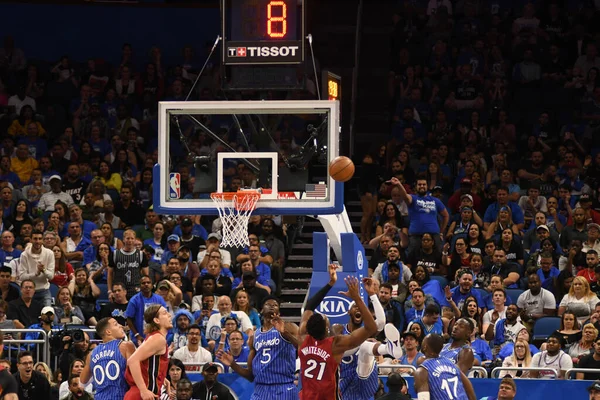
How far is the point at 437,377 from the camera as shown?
11898 mm

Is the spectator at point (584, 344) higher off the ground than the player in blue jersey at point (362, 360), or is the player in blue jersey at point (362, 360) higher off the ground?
the player in blue jersey at point (362, 360)

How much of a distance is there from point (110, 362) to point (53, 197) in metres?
8.89

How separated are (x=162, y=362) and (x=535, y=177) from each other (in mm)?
10568

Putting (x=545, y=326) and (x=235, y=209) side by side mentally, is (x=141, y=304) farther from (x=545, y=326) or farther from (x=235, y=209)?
(x=545, y=326)

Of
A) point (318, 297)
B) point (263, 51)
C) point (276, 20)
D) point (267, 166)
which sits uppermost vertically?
point (276, 20)

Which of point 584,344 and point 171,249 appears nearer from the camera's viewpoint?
point 584,344

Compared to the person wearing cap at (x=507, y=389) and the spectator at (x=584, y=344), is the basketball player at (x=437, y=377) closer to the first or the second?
the person wearing cap at (x=507, y=389)

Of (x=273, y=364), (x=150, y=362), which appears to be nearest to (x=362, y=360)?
(x=273, y=364)

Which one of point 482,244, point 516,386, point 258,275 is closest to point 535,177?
point 482,244

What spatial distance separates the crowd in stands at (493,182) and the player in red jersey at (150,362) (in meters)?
2.88

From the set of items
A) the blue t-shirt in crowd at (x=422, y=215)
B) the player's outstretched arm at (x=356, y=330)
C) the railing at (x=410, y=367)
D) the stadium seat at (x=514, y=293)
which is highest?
the blue t-shirt in crowd at (x=422, y=215)

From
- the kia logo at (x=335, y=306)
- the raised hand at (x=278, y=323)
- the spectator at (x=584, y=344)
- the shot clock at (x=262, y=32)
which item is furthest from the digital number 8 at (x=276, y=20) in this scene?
the spectator at (x=584, y=344)

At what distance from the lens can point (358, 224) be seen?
22.1 metres

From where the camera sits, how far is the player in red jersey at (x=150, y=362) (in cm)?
1218
